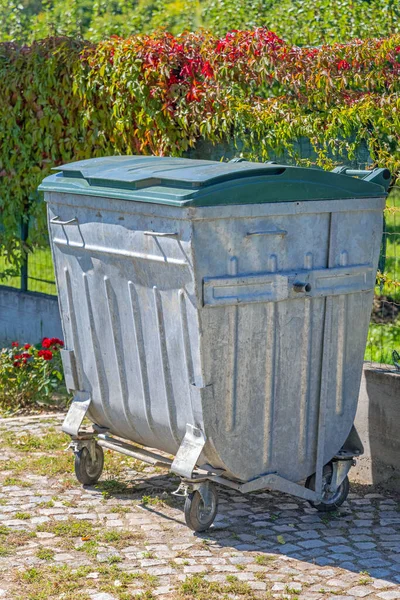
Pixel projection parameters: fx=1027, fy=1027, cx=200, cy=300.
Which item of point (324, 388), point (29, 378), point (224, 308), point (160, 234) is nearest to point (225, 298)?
point (224, 308)

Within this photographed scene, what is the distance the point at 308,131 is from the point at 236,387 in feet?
7.23

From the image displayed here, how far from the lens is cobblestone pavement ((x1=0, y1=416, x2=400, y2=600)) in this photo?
445 centimetres

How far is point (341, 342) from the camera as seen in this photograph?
A: 17.2 ft

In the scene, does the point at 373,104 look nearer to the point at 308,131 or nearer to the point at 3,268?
the point at 308,131

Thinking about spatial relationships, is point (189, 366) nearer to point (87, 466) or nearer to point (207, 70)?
point (87, 466)

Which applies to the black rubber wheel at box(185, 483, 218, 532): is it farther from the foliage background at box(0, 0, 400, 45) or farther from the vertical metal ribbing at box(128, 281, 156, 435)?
the foliage background at box(0, 0, 400, 45)

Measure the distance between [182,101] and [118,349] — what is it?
8.47ft

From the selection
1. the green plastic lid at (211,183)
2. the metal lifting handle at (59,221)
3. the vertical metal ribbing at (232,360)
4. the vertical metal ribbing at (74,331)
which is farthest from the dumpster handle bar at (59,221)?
the vertical metal ribbing at (232,360)

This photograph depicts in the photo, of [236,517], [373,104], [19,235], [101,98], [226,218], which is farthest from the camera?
[19,235]

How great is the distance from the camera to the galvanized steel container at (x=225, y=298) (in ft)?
15.6

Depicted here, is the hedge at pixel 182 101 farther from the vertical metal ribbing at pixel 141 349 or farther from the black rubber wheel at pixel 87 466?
the black rubber wheel at pixel 87 466

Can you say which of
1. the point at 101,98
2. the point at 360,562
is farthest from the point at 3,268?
the point at 360,562

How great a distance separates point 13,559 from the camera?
477cm

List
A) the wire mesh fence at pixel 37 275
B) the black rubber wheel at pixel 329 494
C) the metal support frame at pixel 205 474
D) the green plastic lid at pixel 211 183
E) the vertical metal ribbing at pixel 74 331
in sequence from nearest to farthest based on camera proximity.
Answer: the green plastic lid at pixel 211 183 → the metal support frame at pixel 205 474 → the black rubber wheel at pixel 329 494 → the vertical metal ribbing at pixel 74 331 → the wire mesh fence at pixel 37 275
